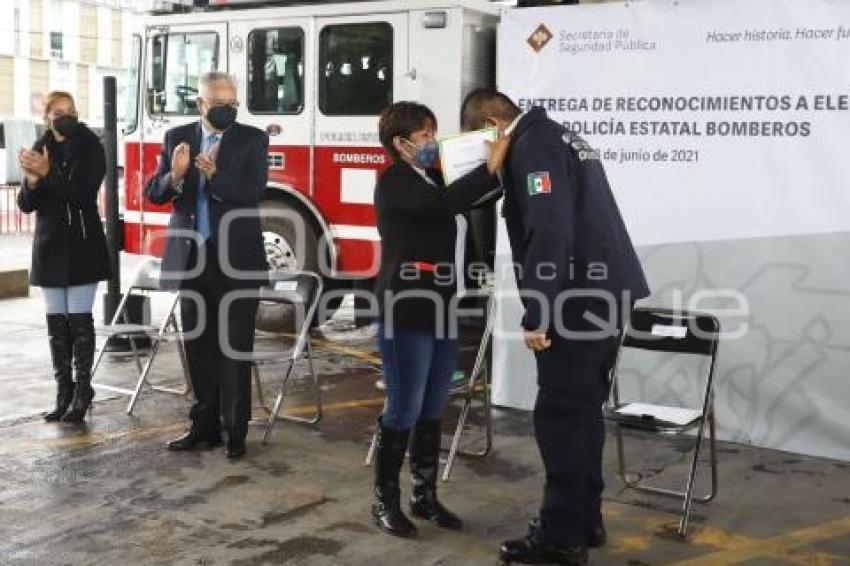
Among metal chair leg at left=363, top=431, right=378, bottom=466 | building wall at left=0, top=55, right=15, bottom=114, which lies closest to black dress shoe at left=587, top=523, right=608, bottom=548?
metal chair leg at left=363, top=431, right=378, bottom=466

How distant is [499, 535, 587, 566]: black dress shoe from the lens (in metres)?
3.96

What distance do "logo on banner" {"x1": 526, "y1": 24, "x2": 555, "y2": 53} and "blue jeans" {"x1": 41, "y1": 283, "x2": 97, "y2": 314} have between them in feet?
9.16

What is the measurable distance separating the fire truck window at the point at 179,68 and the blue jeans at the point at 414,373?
5.53 metres

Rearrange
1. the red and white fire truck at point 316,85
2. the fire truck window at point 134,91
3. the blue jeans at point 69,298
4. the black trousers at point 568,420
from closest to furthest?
the black trousers at point 568,420
the blue jeans at point 69,298
the red and white fire truck at point 316,85
the fire truck window at point 134,91

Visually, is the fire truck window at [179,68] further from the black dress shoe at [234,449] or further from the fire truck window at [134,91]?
the black dress shoe at [234,449]

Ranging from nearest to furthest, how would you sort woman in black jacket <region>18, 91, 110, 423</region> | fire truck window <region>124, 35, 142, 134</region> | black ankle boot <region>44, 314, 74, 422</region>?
woman in black jacket <region>18, 91, 110, 423</region>
black ankle boot <region>44, 314, 74, 422</region>
fire truck window <region>124, 35, 142, 134</region>

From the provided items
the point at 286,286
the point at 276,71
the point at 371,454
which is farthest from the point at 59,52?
the point at 371,454

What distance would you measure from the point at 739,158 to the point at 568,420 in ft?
6.98

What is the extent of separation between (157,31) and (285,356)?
4.94m

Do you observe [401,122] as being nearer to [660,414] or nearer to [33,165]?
[660,414]

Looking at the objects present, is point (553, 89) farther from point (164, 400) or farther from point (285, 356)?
point (164, 400)

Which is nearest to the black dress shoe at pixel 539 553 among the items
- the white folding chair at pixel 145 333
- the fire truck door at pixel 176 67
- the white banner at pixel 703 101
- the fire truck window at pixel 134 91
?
the white banner at pixel 703 101

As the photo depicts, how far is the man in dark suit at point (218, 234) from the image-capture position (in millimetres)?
5223

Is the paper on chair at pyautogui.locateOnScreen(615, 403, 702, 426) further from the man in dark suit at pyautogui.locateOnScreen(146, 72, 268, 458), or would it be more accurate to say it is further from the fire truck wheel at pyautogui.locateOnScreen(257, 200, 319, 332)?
the fire truck wheel at pyautogui.locateOnScreen(257, 200, 319, 332)
